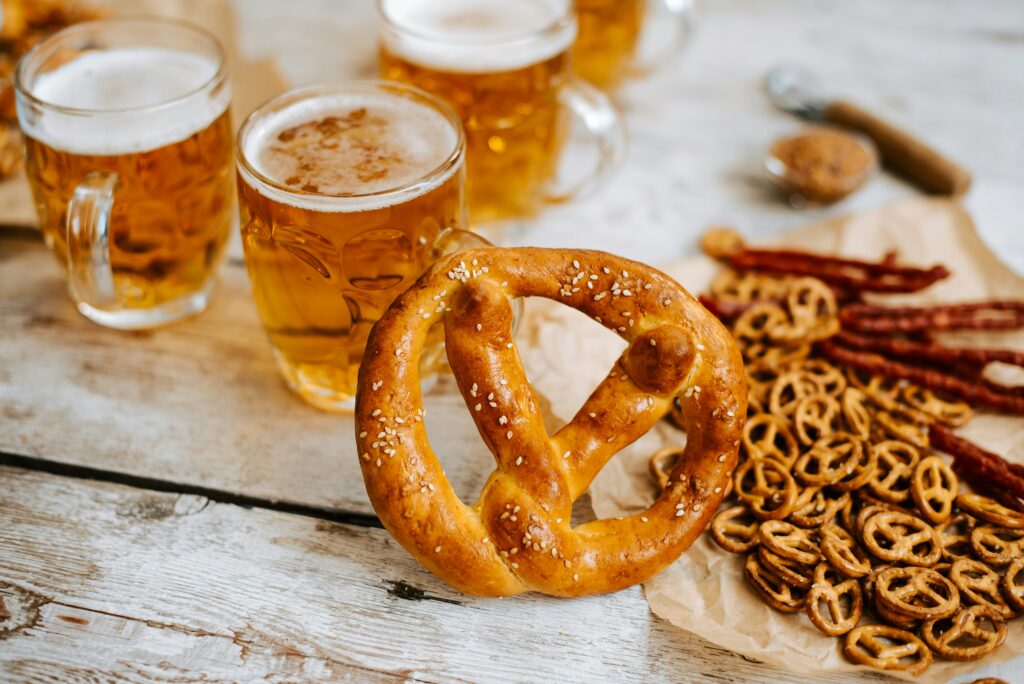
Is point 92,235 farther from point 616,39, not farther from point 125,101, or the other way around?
point 616,39

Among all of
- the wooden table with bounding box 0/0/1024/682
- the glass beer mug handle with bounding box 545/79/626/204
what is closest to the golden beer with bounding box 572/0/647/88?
the wooden table with bounding box 0/0/1024/682

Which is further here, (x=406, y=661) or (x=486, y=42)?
(x=486, y=42)

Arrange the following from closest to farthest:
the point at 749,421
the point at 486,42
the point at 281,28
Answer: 1. the point at 749,421
2. the point at 486,42
3. the point at 281,28

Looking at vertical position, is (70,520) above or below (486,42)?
below

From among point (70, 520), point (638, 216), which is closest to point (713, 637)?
point (70, 520)

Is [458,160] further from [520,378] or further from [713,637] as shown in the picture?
[713,637]

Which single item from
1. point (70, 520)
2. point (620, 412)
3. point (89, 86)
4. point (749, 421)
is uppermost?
point (89, 86)
